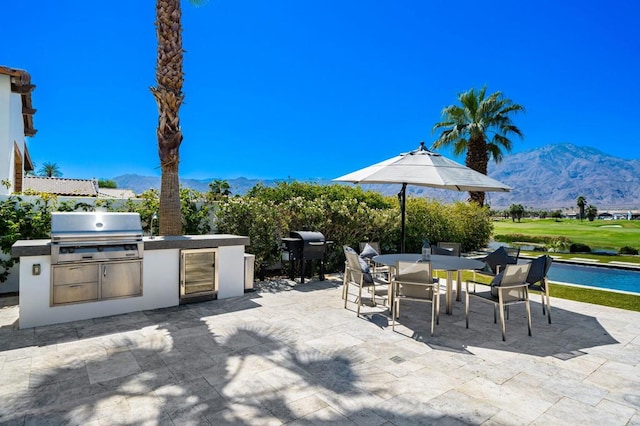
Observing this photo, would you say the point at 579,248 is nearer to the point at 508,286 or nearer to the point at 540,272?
the point at 540,272

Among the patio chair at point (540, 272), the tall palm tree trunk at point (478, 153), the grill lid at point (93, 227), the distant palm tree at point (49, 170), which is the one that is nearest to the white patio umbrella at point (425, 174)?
the patio chair at point (540, 272)

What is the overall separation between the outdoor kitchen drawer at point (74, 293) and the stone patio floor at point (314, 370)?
1.20 feet

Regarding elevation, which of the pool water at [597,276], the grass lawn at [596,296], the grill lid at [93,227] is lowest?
the pool water at [597,276]

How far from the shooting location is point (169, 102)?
7.24 meters

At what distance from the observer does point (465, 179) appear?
21.6 feet

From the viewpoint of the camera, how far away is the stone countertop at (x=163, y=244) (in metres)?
4.89

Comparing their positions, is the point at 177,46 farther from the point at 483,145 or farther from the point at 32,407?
the point at 483,145

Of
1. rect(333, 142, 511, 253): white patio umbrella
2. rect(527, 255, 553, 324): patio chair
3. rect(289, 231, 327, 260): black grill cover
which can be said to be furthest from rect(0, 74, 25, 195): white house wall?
rect(527, 255, 553, 324): patio chair

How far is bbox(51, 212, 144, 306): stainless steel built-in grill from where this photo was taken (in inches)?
205

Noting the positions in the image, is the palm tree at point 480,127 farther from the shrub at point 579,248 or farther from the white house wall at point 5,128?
the white house wall at point 5,128

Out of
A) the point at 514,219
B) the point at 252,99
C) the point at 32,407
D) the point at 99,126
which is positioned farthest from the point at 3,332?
the point at 99,126

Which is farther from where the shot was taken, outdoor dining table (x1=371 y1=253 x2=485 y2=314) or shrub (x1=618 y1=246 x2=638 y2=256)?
shrub (x1=618 y1=246 x2=638 y2=256)

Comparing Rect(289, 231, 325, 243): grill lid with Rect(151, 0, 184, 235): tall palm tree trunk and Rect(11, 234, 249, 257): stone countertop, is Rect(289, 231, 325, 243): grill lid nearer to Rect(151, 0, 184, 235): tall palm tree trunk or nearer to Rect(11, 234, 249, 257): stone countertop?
Rect(11, 234, 249, 257): stone countertop

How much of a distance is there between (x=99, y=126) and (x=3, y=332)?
7817 centimetres
